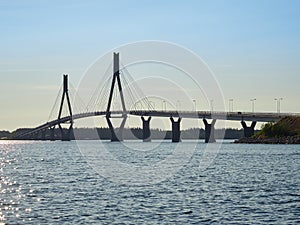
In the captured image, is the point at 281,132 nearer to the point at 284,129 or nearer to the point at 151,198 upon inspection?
the point at 284,129

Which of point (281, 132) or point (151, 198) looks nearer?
point (151, 198)

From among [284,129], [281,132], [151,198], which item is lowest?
[151,198]

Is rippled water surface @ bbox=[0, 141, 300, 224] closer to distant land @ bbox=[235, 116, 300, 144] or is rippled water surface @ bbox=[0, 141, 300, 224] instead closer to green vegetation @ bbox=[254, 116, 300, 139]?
distant land @ bbox=[235, 116, 300, 144]

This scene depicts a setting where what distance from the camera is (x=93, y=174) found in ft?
232

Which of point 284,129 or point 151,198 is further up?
point 284,129

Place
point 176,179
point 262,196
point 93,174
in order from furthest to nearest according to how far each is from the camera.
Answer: point 93,174 → point 176,179 → point 262,196

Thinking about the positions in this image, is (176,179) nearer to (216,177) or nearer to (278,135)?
(216,177)

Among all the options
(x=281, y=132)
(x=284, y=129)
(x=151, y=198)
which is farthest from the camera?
(x=281, y=132)

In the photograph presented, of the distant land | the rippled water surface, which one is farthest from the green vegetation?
the rippled water surface

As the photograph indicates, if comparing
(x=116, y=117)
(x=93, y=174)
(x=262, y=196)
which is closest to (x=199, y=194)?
(x=262, y=196)

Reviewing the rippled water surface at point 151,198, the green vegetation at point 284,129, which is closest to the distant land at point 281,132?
the green vegetation at point 284,129

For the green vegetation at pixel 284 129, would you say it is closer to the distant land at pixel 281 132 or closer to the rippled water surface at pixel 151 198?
the distant land at pixel 281 132

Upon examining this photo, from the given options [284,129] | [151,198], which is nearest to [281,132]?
[284,129]

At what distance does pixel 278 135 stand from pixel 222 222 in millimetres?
161575
